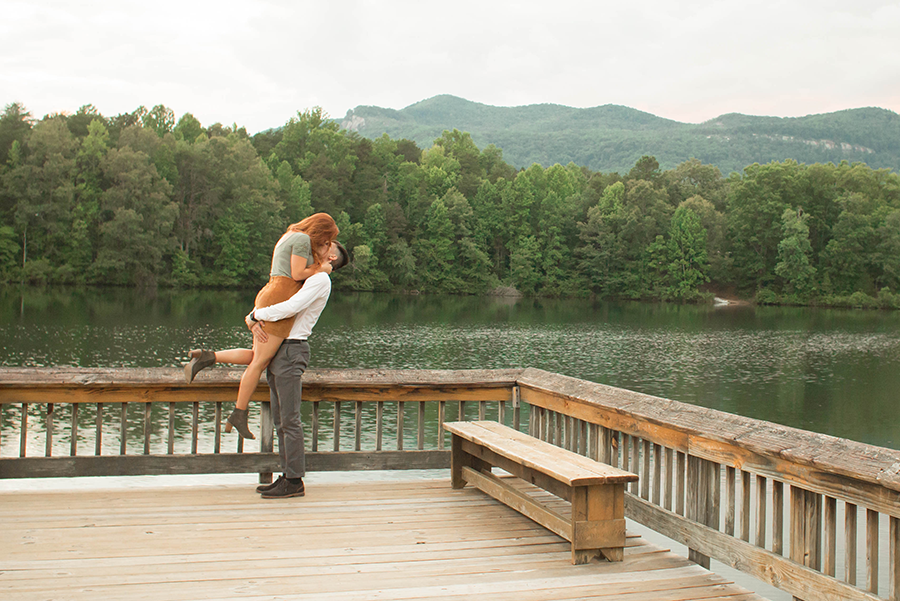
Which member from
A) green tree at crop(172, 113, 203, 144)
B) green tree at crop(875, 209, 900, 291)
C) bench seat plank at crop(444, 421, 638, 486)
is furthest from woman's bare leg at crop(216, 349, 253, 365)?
green tree at crop(172, 113, 203, 144)

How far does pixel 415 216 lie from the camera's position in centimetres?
7669

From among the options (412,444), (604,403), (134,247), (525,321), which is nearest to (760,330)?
(525,321)

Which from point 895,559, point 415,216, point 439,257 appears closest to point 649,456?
point 895,559

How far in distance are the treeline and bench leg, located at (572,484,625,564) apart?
54.5 m

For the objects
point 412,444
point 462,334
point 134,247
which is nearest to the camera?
point 412,444

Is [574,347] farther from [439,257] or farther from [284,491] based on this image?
[439,257]

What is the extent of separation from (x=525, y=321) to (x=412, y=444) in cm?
2886

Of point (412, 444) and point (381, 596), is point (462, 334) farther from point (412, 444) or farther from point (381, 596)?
point (381, 596)

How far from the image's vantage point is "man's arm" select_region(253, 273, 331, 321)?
4.20 m

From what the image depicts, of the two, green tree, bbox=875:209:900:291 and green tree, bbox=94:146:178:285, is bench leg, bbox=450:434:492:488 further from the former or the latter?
green tree, bbox=875:209:900:291

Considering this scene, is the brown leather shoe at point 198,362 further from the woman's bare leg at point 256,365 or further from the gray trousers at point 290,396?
the gray trousers at point 290,396

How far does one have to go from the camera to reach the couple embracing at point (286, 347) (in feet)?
13.9

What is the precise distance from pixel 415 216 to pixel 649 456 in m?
73.6

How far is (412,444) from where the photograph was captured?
43.1ft
